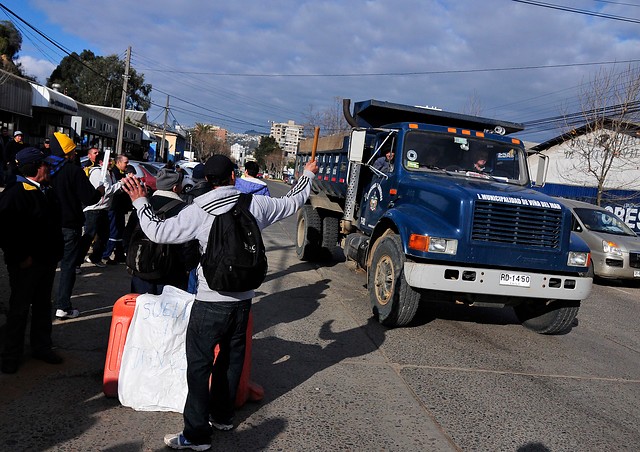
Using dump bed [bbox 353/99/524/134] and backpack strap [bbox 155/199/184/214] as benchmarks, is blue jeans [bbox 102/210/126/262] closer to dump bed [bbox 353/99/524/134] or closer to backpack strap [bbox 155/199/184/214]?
dump bed [bbox 353/99/524/134]

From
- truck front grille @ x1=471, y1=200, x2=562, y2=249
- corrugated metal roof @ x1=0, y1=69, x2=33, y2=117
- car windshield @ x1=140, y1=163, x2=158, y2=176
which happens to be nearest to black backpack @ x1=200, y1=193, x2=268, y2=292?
truck front grille @ x1=471, y1=200, x2=562, y2=249

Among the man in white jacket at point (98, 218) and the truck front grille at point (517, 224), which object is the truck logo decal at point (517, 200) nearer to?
the truck front grille at point (517, 224)

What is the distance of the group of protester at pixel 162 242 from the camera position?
3.45 metres

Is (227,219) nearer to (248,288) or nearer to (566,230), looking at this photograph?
(248,288)

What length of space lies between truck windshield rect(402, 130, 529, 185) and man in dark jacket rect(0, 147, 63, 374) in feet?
15.1

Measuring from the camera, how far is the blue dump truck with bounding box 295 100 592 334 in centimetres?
620

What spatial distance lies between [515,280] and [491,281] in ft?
1.00

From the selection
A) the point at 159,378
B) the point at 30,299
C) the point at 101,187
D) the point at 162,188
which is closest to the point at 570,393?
the point at 159,378

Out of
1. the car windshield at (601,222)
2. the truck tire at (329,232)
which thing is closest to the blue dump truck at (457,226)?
the truck tire at (329,232)

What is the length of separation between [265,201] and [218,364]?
1.11 meters

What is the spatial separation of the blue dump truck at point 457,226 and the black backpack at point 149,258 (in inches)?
71.7

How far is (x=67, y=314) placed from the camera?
5.88 metres

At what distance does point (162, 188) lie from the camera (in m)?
5.00

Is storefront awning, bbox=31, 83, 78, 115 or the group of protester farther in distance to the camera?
storefront awning, bbox=31, 83, 78, 115
